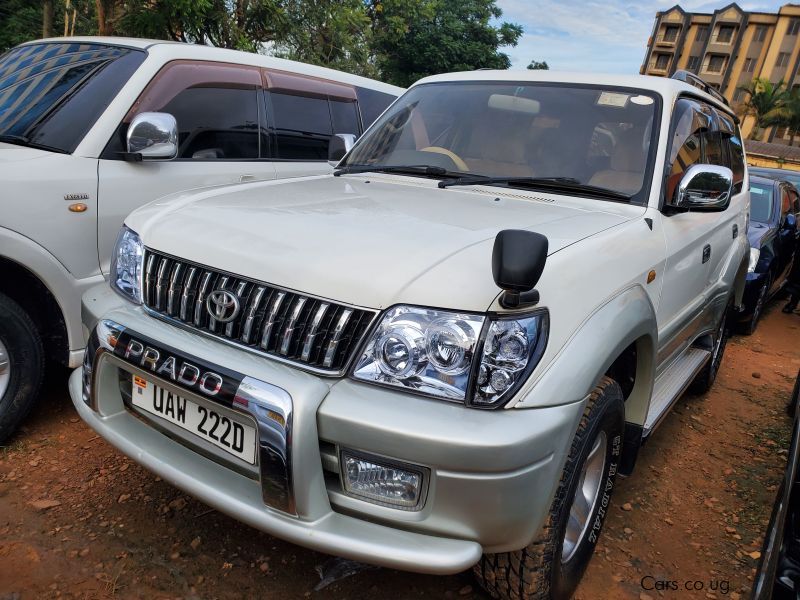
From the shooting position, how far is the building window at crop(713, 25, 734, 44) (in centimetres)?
5184

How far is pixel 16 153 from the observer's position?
9.41ft

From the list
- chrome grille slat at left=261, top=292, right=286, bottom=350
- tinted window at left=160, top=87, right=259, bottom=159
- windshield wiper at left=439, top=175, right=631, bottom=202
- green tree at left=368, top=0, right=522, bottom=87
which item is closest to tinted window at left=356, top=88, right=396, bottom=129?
tinted window at left=160, top=87, right=259, bottom=159

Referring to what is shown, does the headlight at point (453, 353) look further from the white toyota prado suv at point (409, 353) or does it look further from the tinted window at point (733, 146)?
the tinted window at point (733, 146)

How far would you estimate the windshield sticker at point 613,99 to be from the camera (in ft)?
9.34

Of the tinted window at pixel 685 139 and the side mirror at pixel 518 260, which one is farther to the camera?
the tinted window at pixel 685 139

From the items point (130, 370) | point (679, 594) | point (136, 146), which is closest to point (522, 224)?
point (130, 370)

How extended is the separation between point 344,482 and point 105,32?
28.8ft

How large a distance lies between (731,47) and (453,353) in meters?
61.2

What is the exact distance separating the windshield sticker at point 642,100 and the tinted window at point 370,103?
2.41m

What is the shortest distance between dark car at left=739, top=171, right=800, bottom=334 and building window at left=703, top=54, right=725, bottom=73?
173 ft

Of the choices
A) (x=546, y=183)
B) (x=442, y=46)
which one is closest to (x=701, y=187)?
(x=546, y=183)

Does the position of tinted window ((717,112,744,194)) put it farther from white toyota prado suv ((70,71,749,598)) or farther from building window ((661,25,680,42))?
building window ((661,25,680,42))

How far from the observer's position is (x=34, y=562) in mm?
2205

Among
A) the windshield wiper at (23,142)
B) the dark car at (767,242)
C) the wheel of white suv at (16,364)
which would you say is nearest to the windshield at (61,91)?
the windshield wiper at (23,142)
